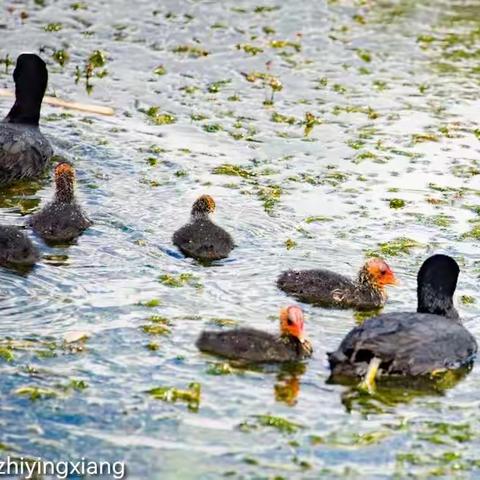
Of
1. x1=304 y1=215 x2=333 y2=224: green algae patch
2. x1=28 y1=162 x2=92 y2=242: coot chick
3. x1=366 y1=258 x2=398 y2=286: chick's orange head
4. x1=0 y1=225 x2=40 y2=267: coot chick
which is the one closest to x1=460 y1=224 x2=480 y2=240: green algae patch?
x1=304 y1=215 x2=333 y2=224: green algae patch

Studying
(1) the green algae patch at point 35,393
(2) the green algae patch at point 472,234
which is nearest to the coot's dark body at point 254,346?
(1) the green algae patch at point 35,393

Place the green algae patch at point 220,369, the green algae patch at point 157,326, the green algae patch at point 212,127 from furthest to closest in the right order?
the green algae patch at point 212,127, the green algae patch at point 157,326, the green algae patch at point 220,369

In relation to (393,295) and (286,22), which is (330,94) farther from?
(393,295)

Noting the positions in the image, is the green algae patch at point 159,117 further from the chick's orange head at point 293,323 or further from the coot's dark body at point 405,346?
the chick's orange head at point 293,323

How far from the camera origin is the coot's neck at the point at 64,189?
39.6 feet

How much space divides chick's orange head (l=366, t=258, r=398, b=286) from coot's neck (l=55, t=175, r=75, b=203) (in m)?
2.75

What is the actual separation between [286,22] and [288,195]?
276 inches

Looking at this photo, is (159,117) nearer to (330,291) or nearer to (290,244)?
(290,244)

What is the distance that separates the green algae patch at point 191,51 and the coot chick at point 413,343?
28.1ft

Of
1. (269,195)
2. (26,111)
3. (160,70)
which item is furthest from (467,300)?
(160,70)

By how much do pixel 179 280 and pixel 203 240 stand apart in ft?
2.00

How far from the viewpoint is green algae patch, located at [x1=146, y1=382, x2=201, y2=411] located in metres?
8.61

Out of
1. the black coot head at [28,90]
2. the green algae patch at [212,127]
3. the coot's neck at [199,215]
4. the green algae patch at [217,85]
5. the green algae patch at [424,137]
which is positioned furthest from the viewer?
the green algae patch at [217,85]

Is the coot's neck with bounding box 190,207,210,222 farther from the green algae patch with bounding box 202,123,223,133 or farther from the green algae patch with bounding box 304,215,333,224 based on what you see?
the green algae patch with bounding box 202,123,223,133
